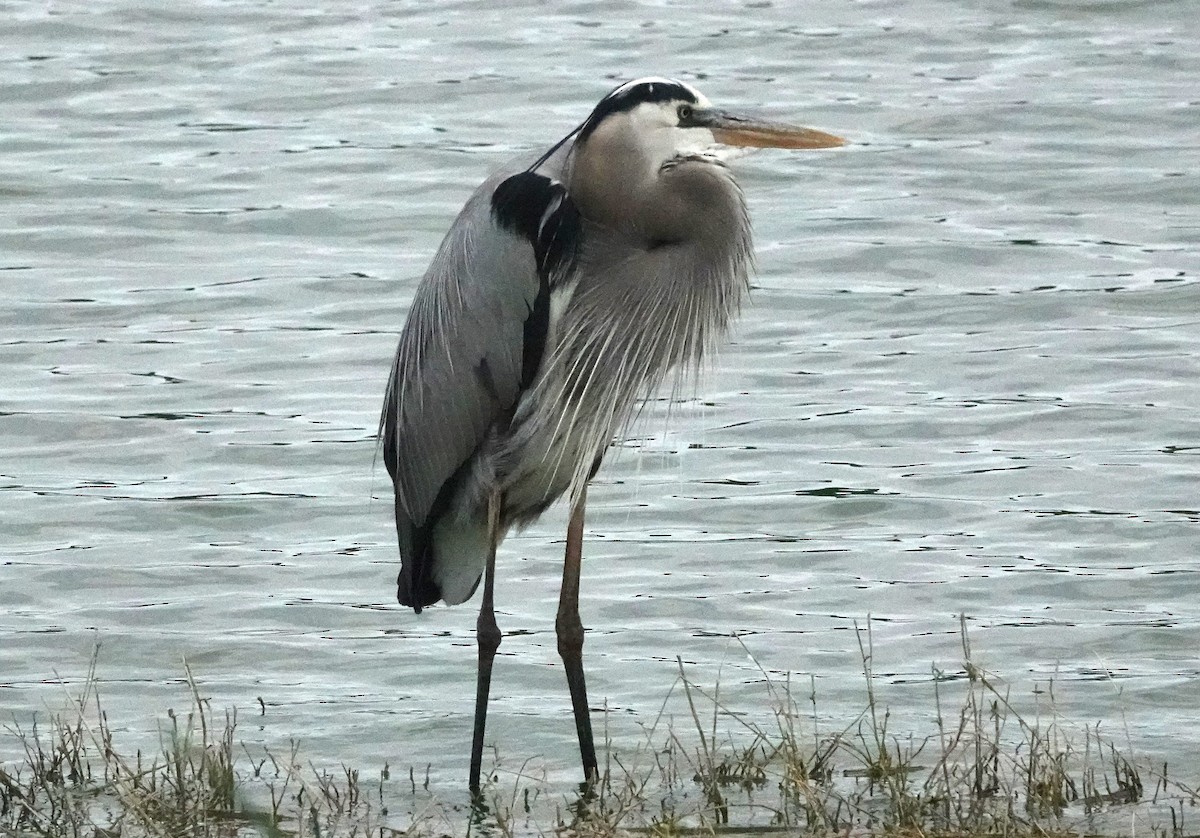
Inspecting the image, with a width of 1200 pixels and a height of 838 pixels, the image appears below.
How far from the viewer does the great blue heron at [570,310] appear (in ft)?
17.9

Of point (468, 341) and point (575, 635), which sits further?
point (575, 635)

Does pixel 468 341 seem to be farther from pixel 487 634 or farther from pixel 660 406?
pixel 660 406

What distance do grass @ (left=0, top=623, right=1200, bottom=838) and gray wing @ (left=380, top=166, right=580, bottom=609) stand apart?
78cm

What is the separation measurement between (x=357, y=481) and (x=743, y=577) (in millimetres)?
1865

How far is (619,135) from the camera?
A: 17.7ft

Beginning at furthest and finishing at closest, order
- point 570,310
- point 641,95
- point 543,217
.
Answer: point 570,310 < point 543,217 < point 641,95

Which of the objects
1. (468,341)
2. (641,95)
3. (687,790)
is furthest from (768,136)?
(687,790)

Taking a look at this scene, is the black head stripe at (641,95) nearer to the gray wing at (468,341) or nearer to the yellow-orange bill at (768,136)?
the yellow-orange bill at (768,136)

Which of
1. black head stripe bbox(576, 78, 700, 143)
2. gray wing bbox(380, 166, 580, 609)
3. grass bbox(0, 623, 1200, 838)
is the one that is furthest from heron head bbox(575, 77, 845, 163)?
grass bbox(0, 623, 1200, 838)

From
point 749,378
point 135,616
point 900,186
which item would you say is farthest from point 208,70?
point 135,616

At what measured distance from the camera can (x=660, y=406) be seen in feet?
32.4

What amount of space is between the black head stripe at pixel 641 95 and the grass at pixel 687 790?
4.68ft

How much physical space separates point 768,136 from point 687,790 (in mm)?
1648

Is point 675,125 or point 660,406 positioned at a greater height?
point 675,125
